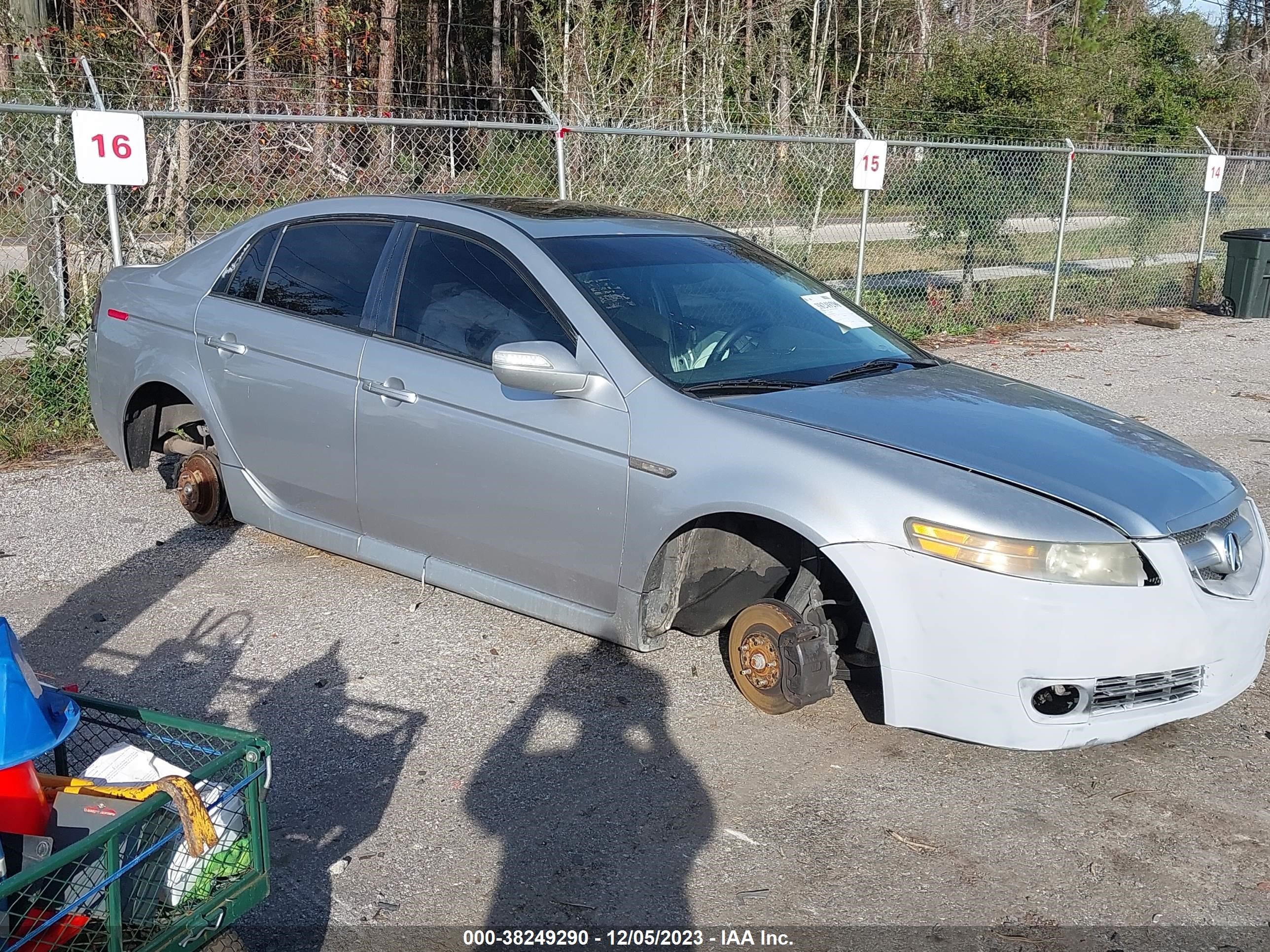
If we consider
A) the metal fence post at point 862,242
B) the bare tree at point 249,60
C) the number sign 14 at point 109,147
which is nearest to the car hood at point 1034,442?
the number sign 14 at point 109,147

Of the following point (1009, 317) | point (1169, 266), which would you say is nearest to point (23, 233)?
point (1009, 317)

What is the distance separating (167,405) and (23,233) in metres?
3.83

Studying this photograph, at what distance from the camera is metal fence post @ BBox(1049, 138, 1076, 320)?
1316 cm

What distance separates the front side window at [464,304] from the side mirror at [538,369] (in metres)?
0.24

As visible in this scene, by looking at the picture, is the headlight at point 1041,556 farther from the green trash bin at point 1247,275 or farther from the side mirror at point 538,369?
the green trash bin at point 1247,275

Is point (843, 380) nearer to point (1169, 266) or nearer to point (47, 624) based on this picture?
point (47, 624)

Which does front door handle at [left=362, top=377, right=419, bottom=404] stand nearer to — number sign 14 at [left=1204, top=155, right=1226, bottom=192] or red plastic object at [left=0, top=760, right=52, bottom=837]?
red plastic object at [left=0, top=760, right=52, bottom=837]

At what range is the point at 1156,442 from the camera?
14.4 ft

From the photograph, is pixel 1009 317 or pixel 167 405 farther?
pixel 1009 317

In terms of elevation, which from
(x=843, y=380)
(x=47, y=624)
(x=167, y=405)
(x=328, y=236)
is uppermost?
(x=328, y=236)

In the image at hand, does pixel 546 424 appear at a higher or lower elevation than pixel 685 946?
higher

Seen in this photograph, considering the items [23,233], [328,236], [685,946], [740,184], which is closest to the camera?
[685,946]

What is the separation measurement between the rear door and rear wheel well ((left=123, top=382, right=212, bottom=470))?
0.58m

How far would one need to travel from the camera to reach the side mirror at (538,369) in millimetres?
4172
